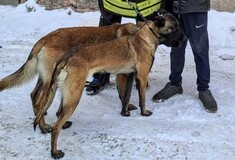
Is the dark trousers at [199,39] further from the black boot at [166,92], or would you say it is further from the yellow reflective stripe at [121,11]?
the yellow reflective stripe at [121,11]

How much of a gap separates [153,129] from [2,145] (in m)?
1.42

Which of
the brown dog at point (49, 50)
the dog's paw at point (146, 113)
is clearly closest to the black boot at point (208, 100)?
the dog's paw at point (146, 113)

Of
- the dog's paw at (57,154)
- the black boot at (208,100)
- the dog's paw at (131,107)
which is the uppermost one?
the black boot at (208,100)

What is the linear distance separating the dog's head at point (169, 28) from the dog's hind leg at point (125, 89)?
1.71 feet

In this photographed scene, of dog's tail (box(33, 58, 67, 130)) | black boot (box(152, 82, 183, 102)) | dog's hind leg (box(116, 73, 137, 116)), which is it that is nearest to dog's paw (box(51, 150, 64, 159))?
dog's tail (box(33, 58, 67, 130))

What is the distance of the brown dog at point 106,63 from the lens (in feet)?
11.4

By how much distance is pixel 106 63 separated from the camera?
379 centimetres

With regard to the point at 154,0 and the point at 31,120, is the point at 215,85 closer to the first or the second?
the point at 154,0

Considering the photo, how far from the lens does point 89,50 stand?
3.69 m

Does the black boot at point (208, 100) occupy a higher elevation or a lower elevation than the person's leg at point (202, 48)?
lower

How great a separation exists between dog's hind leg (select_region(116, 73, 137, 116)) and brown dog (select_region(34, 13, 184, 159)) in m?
0.01

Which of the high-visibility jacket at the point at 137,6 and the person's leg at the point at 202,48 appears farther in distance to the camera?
the high-visibility jacket at the point at 137,6

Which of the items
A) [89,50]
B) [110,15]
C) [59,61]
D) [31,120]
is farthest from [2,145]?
[110,15]

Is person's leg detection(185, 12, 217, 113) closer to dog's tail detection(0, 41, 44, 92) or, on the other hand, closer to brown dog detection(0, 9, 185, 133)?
brown dog detection(0, 9, 185, 133)
